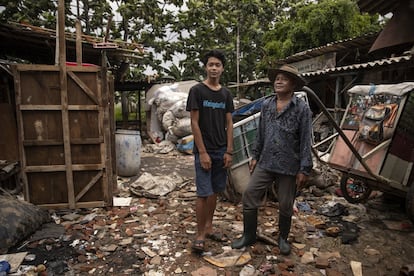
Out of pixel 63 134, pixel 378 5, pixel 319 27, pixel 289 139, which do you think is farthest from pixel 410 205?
pixel 319 27

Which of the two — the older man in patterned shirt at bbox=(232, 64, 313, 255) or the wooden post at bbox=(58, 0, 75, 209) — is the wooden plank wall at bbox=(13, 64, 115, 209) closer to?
the wooden post at bbox=(58, 0, 75, 209)

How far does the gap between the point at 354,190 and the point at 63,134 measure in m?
4.70

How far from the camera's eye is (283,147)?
2.76 meters

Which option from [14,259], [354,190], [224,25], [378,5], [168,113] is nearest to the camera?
[14,259]

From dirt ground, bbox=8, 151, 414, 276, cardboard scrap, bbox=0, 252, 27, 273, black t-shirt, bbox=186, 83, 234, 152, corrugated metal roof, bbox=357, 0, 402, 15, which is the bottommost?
dirt ground, bbox=8, 151, 414, 276

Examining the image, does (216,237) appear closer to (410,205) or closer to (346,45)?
(410,205)

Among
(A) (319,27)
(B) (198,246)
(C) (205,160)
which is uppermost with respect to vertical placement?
(A) (319,27)

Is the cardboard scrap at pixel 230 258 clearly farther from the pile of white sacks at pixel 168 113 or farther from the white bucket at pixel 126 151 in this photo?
the pile of white sacks at pixel 168 113

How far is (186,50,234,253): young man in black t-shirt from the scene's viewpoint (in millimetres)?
2836

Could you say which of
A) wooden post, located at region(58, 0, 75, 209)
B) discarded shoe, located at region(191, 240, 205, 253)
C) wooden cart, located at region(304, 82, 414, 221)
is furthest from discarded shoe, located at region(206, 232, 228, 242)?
wooden post, located at region(58, 0, 75, 209)

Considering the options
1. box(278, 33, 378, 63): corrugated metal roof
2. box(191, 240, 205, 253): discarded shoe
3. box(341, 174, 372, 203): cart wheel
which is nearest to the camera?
box(191, 240, 205, 253): discarded shoe

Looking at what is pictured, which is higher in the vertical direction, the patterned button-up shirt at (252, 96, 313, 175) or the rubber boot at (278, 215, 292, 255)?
the patterned button-up shirt at (252, 96, 313, 175)

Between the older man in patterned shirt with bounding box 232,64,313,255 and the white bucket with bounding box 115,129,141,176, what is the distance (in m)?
3.61

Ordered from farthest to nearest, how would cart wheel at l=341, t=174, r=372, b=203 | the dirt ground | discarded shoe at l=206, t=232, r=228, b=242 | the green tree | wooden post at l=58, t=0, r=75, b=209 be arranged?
the green tree → cart wheel at l=341, t=174, r=372, b=203 → wooden post at l=58, t=0, r=75, b=209 → discarded shoe at l=206, t=232, r=228, b=242 → the dirt ground
